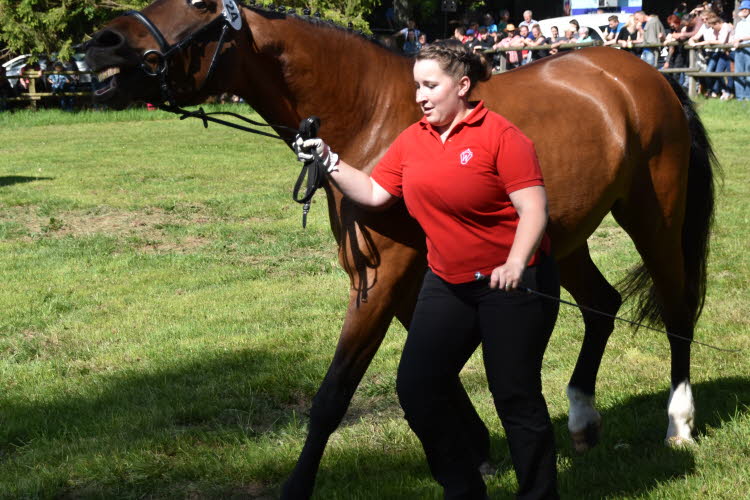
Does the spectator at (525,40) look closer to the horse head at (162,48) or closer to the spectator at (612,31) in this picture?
the spectator at (612,31)

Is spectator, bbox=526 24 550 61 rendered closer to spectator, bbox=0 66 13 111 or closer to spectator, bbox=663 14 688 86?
spectator, bbox=663 14 688 86

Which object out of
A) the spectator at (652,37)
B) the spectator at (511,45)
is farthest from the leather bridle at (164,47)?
the spectator at (511,45)

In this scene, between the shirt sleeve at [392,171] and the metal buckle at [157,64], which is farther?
the metal buckle at [157,64]

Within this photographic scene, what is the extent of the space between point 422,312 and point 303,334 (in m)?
3.19

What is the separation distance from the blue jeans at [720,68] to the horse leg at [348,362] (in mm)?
17296

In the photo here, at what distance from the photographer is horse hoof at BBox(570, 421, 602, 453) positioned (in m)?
4.66

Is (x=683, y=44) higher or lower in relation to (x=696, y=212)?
lower

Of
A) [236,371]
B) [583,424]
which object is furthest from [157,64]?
[583,424]

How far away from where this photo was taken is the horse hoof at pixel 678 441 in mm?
4543

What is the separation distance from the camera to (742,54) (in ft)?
60.0

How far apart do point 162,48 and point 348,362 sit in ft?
4.82

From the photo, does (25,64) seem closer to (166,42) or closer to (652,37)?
(652,37)

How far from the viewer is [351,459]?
14.6 feet

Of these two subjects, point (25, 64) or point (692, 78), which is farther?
point (25, 64)
